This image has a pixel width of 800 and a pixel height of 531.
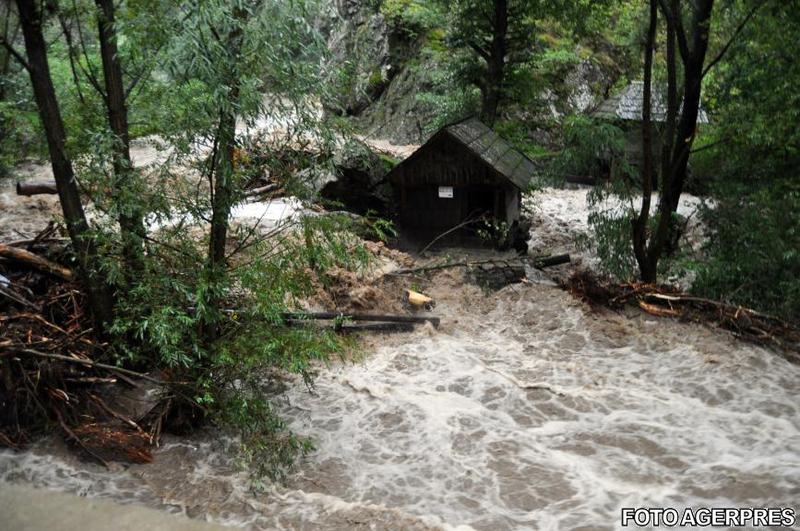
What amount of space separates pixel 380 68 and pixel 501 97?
8024 millimetres

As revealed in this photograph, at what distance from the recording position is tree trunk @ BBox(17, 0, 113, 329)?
6125mm

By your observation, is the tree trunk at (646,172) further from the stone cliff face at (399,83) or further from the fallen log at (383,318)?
the stone cliff face at (399,83)

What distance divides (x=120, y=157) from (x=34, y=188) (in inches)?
309

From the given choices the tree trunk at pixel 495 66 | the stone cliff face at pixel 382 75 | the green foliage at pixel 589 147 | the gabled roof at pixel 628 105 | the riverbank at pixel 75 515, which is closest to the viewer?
the riverbank at pixel 75 515

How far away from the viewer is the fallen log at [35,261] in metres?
7.30

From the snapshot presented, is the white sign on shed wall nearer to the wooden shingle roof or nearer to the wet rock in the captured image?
the wooden shingle roof

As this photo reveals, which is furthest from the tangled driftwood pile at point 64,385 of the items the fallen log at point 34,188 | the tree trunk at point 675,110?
the tree trunk at point 675,110

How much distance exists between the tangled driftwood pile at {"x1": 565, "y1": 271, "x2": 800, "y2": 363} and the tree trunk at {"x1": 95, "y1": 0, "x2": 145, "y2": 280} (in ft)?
21.4

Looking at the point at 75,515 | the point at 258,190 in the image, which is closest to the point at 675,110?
the point at 258,190

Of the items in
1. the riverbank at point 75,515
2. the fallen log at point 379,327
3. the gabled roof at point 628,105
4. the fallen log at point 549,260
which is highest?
the gabled roof at point 628,105

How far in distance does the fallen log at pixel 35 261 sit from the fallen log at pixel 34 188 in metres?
5.45

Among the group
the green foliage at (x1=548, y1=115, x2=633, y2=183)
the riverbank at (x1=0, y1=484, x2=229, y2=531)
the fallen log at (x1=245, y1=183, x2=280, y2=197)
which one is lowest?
the riverbank at (x1=0, y1=484, x2=229, y2=531)

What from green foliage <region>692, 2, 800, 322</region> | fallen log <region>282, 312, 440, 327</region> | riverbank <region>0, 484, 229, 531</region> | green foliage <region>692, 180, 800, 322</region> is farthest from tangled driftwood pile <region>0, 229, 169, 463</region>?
green foliage <region>692, 2, 800, 322</region>

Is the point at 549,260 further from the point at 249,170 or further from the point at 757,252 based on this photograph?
the point at 249,170
